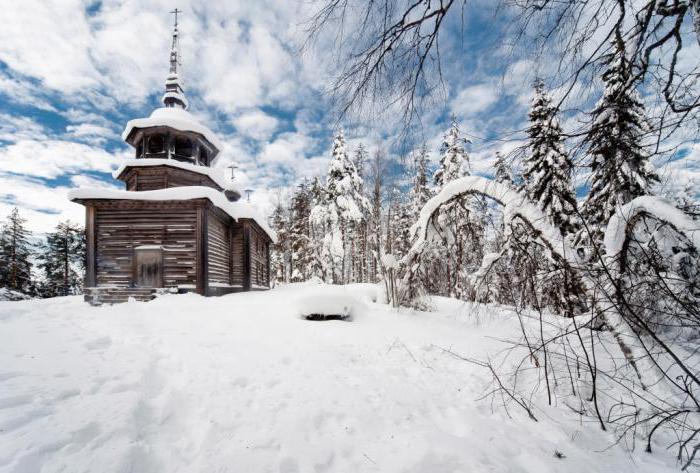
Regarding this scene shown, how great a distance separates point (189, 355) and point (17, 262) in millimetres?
34408

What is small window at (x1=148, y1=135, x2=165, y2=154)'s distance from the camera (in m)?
14.4

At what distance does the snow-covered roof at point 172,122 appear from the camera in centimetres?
1381

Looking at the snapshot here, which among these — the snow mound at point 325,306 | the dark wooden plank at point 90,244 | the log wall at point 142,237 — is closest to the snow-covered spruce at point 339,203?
the log wall at point 142,237

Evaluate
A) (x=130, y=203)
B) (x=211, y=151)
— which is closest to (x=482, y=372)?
(x=130, y=203)

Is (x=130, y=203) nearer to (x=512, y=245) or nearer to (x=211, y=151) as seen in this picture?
(x=211, y=151)

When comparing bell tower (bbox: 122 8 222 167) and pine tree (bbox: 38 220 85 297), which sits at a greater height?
bell tower (bbox: 122 8 222 167)

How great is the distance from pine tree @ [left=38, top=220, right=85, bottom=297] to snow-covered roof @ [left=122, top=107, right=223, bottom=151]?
23425 mm

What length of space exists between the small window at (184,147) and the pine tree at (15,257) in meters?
23.4

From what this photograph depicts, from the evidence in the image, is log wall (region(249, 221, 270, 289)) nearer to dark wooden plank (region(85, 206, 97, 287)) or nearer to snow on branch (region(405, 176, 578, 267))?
dark wooden plank (region(85, 206, 97, 287))

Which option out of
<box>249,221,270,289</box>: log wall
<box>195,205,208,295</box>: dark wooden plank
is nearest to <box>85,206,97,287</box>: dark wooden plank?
<box>195,205,208,295</box>: dark wooden plank

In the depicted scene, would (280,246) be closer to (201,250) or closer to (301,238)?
(301,238)

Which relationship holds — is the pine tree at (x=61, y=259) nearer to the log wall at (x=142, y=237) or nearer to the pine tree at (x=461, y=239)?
the log wall at (x=142, y=237)

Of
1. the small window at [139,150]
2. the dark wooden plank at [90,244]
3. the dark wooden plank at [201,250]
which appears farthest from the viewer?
the small window at [139,150]

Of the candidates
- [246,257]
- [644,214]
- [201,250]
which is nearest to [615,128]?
[644,214]
